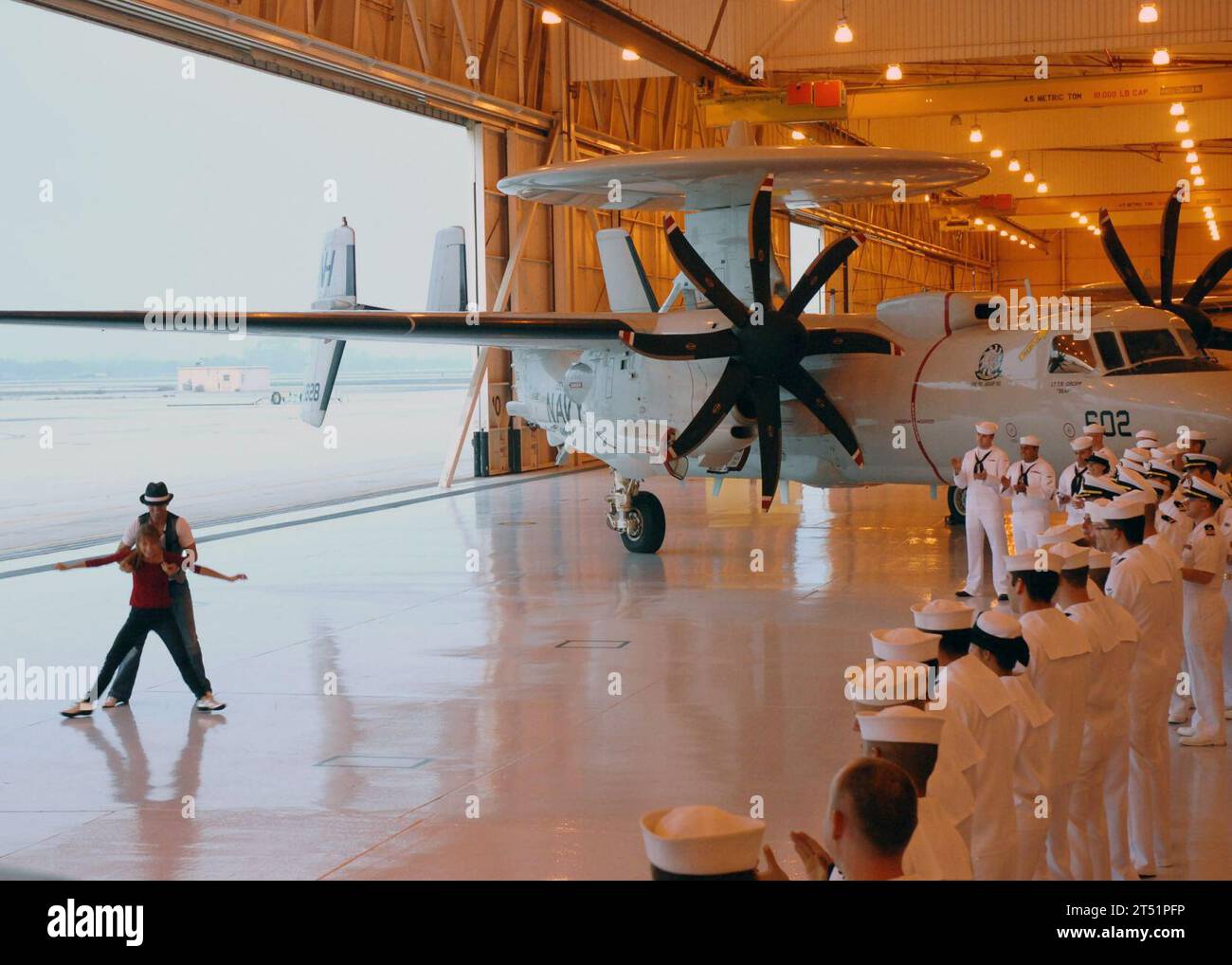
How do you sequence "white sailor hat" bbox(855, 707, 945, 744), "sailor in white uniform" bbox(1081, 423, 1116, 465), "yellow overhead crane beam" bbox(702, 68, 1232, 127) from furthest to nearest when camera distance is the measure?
"yellow overhead crane beam" bbox(702, 68, 1232, 127) → "sailor in white uniform" bbox(1081, 423, 1116, 465) → "white sailor hat" bbox(855, 707, 945, 744)

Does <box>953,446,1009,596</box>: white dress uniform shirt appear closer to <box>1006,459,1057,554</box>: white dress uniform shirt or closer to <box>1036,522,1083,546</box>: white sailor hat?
<box>1006,459,1057,554</box>: white dress uniform shirt

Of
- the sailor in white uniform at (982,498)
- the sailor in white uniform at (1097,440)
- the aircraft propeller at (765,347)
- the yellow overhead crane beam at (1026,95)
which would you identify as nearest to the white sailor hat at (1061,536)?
the sailor in white uniform at (1097,440)

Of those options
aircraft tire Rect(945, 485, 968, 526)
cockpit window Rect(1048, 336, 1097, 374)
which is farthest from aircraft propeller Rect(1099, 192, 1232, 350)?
aircraft tire Rect(945, 485, 968, 526)

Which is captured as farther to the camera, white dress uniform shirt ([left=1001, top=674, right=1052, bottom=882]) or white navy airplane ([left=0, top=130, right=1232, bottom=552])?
white navy airplane ([left=0, top=130, right=1232, bottom=552])

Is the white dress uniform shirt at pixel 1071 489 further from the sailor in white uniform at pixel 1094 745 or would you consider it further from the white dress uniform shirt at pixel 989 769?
the white dress uniform shirt at pixel 989 769

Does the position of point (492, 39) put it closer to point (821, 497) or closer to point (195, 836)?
point (821, 497)

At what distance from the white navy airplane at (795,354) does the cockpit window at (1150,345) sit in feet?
0.05

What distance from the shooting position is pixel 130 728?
873 cm

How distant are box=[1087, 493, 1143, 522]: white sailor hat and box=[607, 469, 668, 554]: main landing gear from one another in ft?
32.6

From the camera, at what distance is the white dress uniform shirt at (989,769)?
13.9ft

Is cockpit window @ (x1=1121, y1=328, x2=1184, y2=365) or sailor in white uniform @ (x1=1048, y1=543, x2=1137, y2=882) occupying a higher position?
cockpit window @ (x1=1121, y1=328, x2=1184, y2=365)

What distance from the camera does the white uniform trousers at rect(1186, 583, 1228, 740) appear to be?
750cm

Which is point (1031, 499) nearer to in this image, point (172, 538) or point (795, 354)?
point (795, 354)
